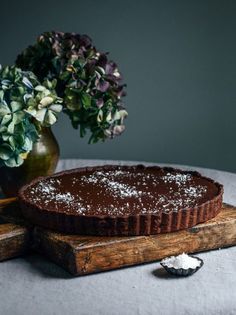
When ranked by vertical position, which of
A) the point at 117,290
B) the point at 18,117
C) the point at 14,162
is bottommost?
the point at 117,290

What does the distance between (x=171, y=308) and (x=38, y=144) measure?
2.32 feet

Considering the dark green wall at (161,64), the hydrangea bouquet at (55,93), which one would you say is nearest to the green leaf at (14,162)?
the hydrangea bouquet at (55,93)

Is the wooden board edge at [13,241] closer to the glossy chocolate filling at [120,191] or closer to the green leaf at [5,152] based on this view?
the glossy chocolate filling at [120,191]

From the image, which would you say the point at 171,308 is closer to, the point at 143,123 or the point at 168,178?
the point at 168,178

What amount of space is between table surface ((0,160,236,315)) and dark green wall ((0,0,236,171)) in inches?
60.8

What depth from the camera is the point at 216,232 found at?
1.49 m

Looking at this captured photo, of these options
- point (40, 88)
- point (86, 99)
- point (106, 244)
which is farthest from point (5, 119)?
point (106, 244)

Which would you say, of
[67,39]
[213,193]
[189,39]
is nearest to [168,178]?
[213,193]

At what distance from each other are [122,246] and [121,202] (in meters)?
0.13

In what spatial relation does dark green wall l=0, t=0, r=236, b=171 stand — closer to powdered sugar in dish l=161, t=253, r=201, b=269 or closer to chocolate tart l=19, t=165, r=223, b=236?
chocolate tart l=19, t=165, r=223, b=236

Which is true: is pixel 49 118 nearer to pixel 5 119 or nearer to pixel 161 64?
pixel 5 119

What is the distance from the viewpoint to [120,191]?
62.1 inches

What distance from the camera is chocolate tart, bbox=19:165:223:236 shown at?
55.6 inches

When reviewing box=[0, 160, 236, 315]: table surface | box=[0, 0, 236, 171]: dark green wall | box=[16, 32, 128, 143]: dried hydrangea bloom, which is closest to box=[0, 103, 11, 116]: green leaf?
box=[16, 32, 128, 143]: dried hydrangea bloom
